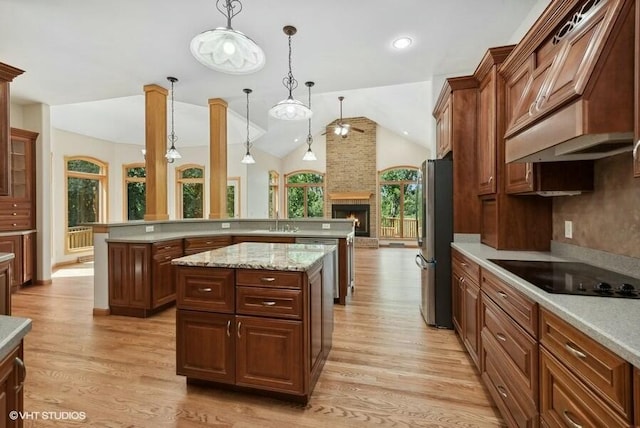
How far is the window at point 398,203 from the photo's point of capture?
9648 millimetres

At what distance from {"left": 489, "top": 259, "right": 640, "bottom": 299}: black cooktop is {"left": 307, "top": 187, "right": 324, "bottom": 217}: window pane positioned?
8.64 meters

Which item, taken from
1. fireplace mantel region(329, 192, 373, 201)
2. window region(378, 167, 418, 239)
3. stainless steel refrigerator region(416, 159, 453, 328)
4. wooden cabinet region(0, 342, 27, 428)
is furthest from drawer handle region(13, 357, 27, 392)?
window region(378, 167, 418, 239)

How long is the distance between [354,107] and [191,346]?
8.08 metres

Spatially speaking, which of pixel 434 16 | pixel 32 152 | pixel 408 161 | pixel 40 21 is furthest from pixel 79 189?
pixel 408 161

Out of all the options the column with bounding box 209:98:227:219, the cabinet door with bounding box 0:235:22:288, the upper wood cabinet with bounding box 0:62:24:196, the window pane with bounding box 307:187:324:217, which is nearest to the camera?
the upper wood cabinet with bounding box 0:62:24:196

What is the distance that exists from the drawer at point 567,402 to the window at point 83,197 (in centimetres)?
824

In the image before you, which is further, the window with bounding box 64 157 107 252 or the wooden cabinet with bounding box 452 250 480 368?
the window with bounding box 64 157 107 252

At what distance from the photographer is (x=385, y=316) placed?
3.39 m

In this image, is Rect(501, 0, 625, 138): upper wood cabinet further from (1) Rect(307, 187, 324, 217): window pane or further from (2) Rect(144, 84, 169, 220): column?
(1) Rect(307, 187, 324, 217): window pane

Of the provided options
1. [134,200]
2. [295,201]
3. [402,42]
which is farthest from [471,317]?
[295,201]

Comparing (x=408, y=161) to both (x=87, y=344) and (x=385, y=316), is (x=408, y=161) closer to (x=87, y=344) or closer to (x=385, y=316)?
(x=385, y=316)

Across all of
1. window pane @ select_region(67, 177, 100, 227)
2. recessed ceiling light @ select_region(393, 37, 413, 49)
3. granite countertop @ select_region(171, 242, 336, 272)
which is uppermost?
recessed ceiling light @ select_region(393, 37, 413, 49)

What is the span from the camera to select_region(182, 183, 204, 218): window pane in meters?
8.80

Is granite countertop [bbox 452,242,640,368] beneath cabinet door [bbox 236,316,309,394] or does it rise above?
above
